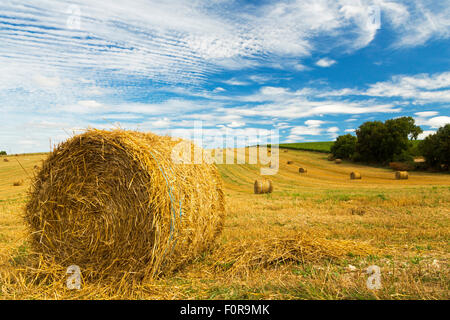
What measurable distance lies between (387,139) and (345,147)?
22.7 ft

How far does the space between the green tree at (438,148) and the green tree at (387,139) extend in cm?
452

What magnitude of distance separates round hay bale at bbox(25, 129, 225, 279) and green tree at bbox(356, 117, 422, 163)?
3724 centimetres

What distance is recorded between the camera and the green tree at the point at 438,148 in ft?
98.5

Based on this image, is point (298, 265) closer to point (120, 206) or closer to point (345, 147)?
point (120, 206)

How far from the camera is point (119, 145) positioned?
17.0 feet

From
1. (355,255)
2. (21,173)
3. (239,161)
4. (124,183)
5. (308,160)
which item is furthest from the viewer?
(308,160)

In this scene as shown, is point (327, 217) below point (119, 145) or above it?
below

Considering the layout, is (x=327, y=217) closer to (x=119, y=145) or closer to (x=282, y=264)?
(x=282, y=264)

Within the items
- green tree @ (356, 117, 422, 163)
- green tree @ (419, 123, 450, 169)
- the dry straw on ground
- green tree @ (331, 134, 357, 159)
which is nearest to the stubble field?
the dry straw on ground

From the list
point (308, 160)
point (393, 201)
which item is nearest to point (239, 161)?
point (308, 160)

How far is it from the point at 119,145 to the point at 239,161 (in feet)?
111

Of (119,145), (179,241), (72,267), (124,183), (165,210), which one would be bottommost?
(72,267)

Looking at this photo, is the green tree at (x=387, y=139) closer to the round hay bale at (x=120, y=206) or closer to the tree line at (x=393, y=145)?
the tree line at (x=393, y=145)

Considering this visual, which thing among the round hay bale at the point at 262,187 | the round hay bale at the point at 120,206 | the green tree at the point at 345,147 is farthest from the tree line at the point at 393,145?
the round hay bale at the point at 120,206
